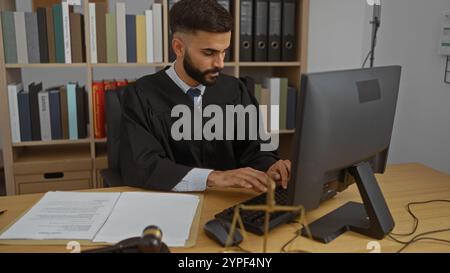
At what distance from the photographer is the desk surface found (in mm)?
1035

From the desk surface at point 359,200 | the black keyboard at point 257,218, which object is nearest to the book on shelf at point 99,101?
the desk surface at point 359,200

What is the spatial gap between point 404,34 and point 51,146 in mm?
2476

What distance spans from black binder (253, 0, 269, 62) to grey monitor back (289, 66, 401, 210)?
5.26 feet

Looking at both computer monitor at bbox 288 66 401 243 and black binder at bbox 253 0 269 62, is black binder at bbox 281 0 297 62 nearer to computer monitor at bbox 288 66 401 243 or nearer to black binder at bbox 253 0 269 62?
black binder at bbox 253 0 269 62

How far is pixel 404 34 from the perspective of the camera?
304 centimetres

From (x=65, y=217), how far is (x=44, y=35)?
1.52 meters

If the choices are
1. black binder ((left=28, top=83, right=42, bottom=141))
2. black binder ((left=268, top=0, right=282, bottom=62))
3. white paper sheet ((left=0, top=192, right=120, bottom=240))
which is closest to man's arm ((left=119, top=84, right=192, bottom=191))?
white paper sheet ((left=0, top=192, right=120, bottom=240))

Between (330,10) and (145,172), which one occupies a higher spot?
(330,10)

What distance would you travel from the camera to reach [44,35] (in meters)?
2.37

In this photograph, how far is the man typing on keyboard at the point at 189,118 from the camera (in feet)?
4.61

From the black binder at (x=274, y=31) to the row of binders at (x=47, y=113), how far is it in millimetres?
1137
